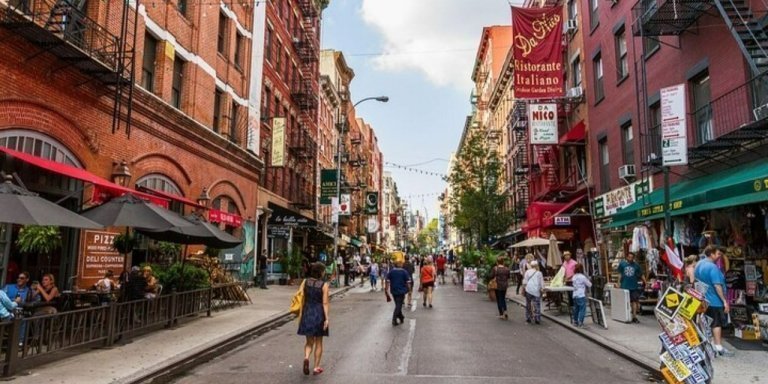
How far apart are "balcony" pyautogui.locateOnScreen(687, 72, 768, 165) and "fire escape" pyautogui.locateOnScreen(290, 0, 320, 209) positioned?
24495 millimetres

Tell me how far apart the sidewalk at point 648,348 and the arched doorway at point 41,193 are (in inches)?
438

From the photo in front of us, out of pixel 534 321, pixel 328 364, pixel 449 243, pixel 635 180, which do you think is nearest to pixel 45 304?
pixel 328 364

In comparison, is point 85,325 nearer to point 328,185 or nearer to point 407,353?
point 407,353

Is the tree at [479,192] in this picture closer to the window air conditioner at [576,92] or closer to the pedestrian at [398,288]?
the window air conditioner at [576,92]

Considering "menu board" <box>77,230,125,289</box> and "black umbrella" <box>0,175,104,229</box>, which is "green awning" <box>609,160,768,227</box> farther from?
"menu board" <box>77,230,125,289</box>

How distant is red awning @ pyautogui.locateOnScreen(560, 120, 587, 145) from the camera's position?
2391 cm

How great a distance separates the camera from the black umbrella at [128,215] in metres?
10.3

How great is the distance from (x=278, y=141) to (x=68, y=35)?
16.2m

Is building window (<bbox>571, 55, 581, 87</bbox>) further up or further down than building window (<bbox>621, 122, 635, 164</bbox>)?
further up

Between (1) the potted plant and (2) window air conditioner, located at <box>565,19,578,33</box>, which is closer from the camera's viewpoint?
(1) the potted plant

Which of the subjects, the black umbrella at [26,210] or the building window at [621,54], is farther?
the building window at [621,54]

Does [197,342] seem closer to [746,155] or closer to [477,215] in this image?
[746,155]

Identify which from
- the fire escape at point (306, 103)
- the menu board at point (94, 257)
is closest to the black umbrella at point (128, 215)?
the menu board at point (94, 257)

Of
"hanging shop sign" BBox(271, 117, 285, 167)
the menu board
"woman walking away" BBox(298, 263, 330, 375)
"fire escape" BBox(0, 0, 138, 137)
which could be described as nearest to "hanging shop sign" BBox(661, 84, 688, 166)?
"woman walking away" BBox(298, 263, 330, 375)
